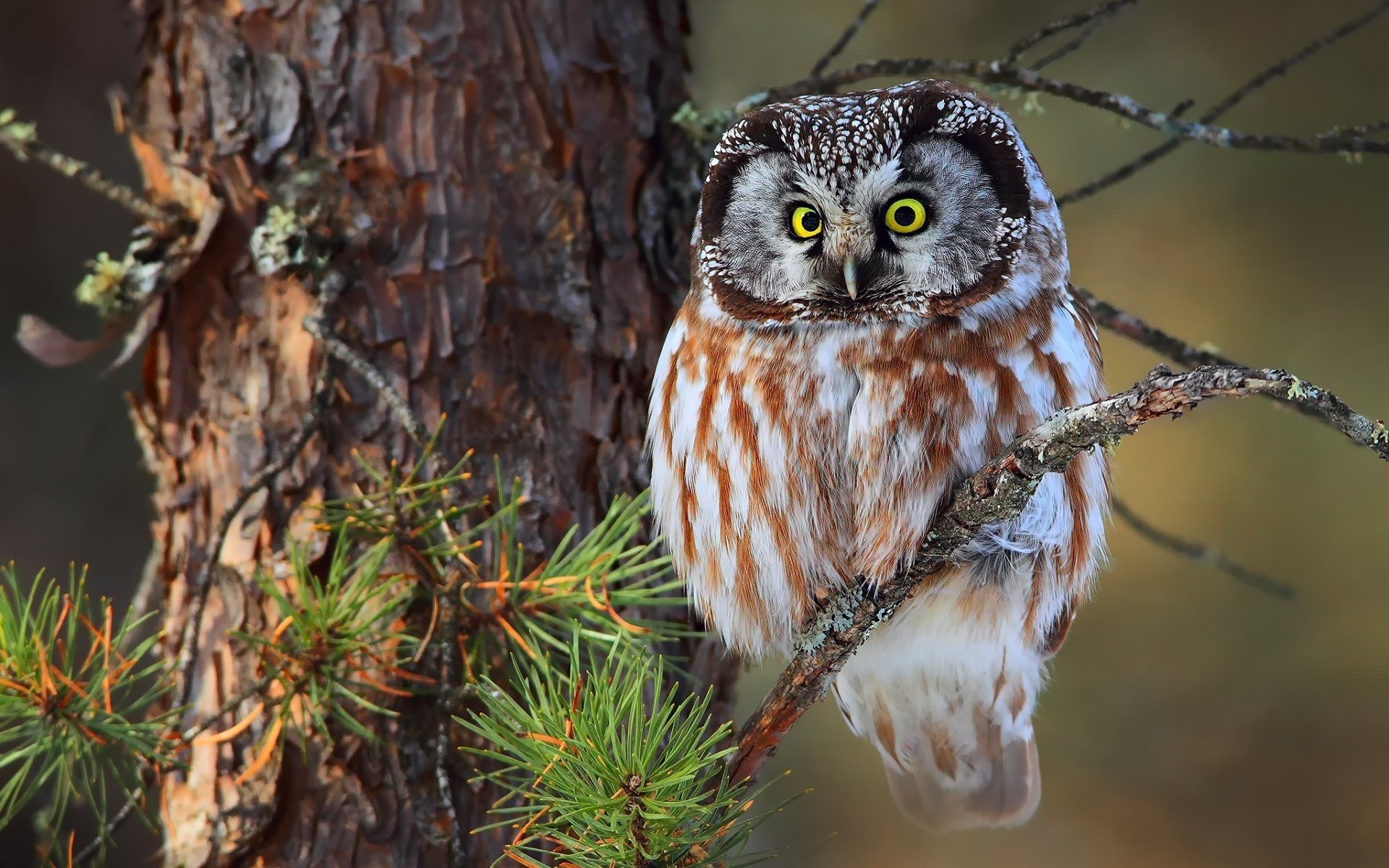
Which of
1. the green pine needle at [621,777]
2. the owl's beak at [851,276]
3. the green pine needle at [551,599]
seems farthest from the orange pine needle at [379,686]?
the owl's beak at [851,276]

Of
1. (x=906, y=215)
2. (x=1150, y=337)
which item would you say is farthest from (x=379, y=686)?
(x=1150, y=337)

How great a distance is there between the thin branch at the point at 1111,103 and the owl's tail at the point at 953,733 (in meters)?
1.18

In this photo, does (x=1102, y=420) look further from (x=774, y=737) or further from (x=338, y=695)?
(x=338, y=695)

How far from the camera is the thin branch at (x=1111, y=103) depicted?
2.09m

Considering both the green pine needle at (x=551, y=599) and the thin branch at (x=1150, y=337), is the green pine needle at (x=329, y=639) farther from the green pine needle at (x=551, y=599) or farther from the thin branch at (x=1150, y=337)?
the thin branch at (x=1150, y=337)

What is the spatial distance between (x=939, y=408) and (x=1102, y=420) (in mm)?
586

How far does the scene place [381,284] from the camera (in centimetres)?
229

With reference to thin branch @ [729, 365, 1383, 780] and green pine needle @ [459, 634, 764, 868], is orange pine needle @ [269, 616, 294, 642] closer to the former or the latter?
green pine needle @ [459, 634, 764, 868]

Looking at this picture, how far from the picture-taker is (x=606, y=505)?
Result: 7.91ft

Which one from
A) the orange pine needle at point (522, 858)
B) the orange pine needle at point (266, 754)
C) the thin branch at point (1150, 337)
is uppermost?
the thin branch at point (1150, 337)

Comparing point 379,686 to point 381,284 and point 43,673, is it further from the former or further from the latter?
point 381,284

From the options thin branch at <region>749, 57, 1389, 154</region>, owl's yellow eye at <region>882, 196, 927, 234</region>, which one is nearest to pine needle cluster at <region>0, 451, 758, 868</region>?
owl's yellow eye at <region>882, 196, 927, 234</region>

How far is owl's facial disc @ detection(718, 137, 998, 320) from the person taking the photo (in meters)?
2.01

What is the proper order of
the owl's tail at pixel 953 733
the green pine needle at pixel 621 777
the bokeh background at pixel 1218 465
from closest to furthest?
the green pine needle at pixel 621 777
the owl's tail at pixel 953 733
the bokeh background at pixel 1218 465
